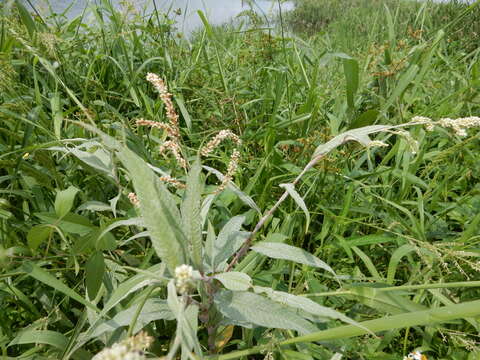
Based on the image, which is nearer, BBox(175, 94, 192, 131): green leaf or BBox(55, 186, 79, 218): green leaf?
BBox(55, 186, 79, 218): green leaf

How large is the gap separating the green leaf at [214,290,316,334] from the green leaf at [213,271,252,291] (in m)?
0.03

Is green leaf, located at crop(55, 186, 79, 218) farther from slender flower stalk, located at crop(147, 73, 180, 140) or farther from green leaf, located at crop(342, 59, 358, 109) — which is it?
green leaf, located at crop(342, 59, 358, 109)

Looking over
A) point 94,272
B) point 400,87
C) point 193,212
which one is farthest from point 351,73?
point 94,272

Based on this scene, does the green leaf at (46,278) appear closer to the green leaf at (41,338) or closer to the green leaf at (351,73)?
the green leaf at (41,338)

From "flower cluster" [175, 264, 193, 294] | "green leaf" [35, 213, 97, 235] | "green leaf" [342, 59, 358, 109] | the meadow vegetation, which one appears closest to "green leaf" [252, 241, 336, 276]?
the meadow vegetation

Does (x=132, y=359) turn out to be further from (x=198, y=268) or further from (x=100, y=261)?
(x=100, y=261)

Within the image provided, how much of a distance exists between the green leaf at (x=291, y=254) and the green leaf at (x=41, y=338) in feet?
1.34

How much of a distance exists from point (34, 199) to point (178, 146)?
21.8 inches

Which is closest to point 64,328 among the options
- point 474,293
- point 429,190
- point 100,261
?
point 100,261

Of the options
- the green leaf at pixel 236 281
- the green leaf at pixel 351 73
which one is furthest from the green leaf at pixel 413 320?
the green leaf at pixel 351 73

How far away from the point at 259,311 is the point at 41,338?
1.39 feet

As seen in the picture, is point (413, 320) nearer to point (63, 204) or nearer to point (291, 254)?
point (291, 254)

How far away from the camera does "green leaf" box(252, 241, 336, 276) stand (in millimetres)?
559

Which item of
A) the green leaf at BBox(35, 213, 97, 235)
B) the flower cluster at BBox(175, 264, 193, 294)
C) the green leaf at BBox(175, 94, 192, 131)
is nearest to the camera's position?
the flower cluster at BBox(175, 264, 193, 294)
